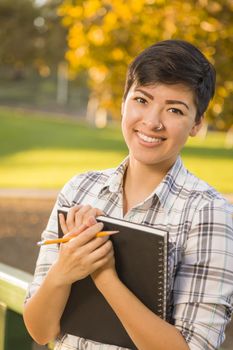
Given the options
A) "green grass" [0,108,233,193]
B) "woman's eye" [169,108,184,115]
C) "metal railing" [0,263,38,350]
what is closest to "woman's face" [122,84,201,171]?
"woman's eye" [169,108,184,115]

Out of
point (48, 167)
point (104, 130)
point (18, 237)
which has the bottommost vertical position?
point (18, 237)

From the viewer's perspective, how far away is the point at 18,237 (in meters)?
10.6

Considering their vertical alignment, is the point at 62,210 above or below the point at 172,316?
above

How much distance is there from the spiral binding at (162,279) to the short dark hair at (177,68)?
1.50 ft

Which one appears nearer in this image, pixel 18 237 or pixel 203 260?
pixel 203 260

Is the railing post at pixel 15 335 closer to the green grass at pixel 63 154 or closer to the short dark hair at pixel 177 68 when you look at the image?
the short dark hair at pixel 177 68

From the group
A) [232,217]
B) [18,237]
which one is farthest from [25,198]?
[232,217]

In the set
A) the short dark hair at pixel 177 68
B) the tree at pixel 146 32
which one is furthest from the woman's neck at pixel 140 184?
the tree at pixel 146 32

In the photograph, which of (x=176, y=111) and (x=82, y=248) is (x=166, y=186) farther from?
(x=82, y=248)

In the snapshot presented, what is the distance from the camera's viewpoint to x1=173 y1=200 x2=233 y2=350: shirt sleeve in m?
1.88

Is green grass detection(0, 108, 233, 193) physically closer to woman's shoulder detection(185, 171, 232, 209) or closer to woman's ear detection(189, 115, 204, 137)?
woman's ear detection(189, 115, 204, 137)

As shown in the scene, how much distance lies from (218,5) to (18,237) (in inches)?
180

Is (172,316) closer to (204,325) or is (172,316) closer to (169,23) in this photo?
(204,325)

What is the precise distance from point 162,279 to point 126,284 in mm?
109
